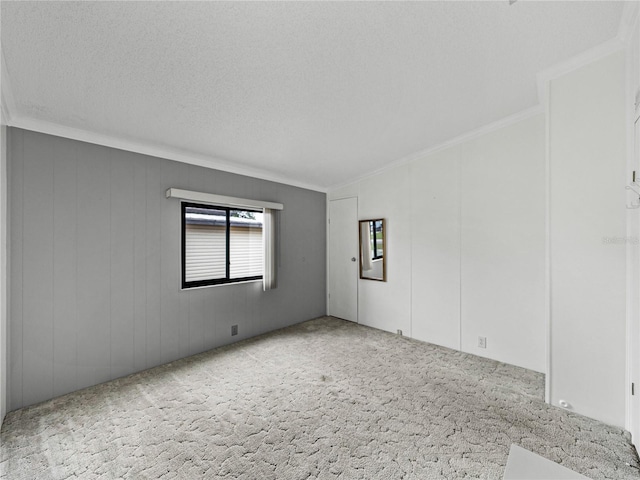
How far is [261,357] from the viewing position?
3.26 m

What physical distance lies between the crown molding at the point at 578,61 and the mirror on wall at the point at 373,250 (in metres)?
2.32

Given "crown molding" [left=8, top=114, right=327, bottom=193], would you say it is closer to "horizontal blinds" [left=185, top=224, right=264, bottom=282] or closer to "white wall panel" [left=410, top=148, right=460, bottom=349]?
"horizontal blinds" [left=185, top=224, right=264, bottom=282]

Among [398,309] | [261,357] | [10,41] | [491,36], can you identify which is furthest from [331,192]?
[10,41]

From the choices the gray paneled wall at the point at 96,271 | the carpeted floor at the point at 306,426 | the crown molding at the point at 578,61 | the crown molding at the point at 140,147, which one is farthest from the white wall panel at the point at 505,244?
the gray paneled wall at the point at 96,271

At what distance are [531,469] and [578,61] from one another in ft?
8.74

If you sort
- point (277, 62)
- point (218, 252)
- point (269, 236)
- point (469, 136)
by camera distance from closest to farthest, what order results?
point (277, 62), point (469, 136), point (218, 252), point (269, 236)

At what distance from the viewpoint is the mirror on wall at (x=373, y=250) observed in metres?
4.20

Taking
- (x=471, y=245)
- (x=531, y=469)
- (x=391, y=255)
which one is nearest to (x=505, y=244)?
(x=471, y=245)

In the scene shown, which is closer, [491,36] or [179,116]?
[491,36]

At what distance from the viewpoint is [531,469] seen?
99 centimetres

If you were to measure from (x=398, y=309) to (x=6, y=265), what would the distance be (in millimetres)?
4001

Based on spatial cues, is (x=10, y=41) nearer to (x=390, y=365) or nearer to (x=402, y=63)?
(x=402, y=63)

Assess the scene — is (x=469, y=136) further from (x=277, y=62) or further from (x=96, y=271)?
(x=96, y=271)

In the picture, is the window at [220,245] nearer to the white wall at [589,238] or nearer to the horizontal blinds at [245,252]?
the horizontal blinds at [245,252]
